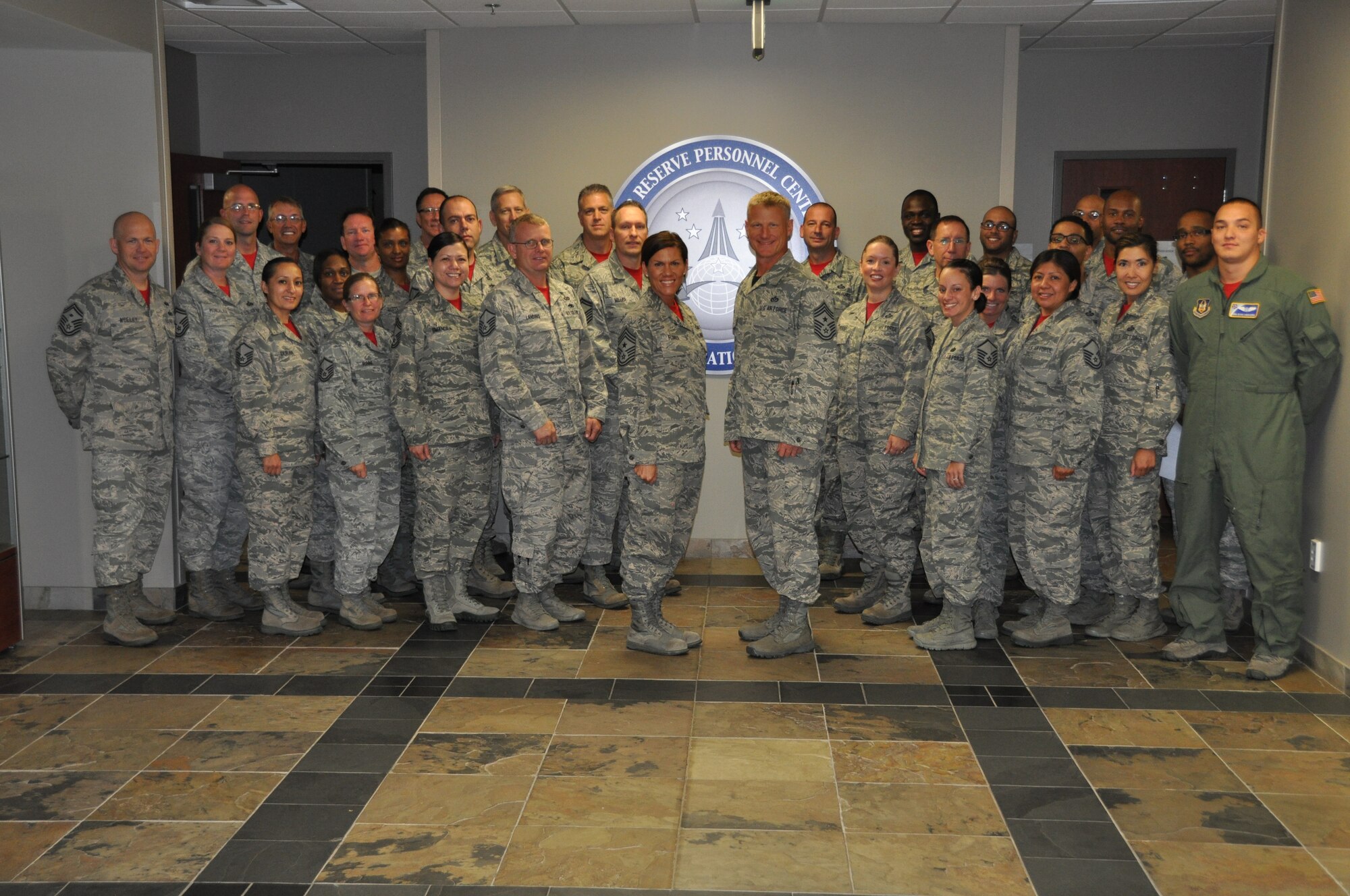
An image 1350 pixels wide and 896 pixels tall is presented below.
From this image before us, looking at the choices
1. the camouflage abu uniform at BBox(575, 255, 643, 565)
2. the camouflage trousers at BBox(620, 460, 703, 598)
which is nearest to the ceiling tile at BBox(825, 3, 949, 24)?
the camouflage abu uniform at BBox(575, 255, 643, 565)

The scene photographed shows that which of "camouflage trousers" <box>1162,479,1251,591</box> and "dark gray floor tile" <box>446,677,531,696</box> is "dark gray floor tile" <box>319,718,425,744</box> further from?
"camouflage trousers" <box>1162,479,1251,591</box>

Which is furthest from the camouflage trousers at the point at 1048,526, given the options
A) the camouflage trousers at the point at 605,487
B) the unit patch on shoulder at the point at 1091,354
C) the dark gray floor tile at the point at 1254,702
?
the camouflage trousers at the point at 605,487

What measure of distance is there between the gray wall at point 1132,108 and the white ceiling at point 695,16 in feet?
1.44

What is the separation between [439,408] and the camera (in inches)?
192

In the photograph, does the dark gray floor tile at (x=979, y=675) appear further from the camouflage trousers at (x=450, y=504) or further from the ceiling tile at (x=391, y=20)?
the ceiling tile at (x=391, y=20)

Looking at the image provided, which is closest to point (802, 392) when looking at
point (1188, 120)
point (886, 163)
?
point (886, 163)

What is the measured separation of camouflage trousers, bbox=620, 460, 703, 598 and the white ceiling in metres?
2.71

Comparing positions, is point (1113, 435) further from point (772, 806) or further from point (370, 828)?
point (370, 828)

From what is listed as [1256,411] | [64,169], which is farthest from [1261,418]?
[64,169]

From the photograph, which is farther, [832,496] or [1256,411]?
[832,496]

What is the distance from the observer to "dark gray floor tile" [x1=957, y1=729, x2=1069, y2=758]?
140 inches

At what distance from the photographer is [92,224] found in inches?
203

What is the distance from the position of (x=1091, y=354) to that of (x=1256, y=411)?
26.3 inches

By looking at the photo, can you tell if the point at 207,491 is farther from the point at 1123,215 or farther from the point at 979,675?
the point at 1123,215
